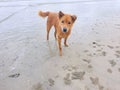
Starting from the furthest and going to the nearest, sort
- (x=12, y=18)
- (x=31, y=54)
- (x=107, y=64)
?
(x=12, y=18) < (x=31, y=54) < (x=107, y=64)

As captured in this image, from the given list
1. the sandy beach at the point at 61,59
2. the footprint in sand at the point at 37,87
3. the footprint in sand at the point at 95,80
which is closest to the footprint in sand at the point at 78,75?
the sandy beach at the point at 61,59

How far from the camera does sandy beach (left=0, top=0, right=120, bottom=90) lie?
118 inches

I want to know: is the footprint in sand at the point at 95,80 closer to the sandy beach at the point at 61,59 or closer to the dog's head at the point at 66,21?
the sandy beach at the point at 61,59

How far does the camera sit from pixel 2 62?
3.66 m

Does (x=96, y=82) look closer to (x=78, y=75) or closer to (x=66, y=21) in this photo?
(x=78, y=75)

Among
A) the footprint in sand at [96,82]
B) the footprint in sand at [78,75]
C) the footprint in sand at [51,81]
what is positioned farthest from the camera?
the footprint in sand at [78,75]

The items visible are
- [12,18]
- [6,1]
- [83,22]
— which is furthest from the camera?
[6,1]

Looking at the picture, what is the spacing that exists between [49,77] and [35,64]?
1.66 ft

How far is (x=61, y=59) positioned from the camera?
372 centimetres

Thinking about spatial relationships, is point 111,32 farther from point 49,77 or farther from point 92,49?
point 49,77

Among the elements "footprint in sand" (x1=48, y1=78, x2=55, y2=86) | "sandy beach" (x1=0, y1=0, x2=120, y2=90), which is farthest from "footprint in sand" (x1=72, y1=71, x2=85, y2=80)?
"footprint in sand" (x1=48, y1=78, x2=55, y2=86)

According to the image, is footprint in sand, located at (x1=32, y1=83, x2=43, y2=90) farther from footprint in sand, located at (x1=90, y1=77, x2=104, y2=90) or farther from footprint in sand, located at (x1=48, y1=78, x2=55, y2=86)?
footprint in sand, located at (x1=90, y1=77, x2=104, y2=90)

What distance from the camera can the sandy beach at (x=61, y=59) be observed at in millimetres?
3002

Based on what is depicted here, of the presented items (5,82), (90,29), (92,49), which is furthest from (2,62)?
(90,29)
